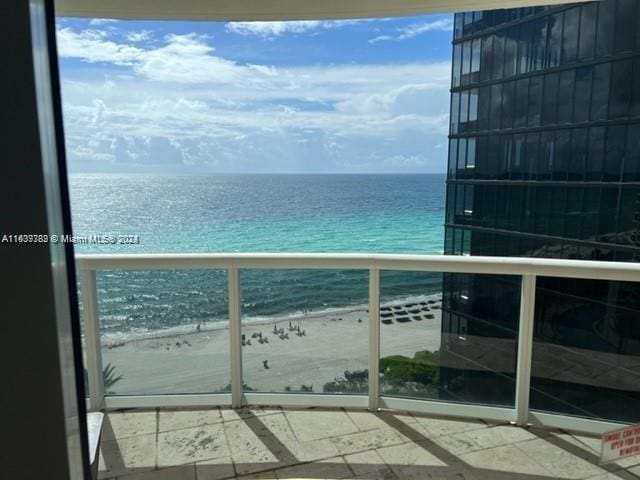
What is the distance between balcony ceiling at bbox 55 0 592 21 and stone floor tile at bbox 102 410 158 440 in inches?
91.6

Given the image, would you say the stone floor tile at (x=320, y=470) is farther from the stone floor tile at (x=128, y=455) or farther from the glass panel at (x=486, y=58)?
the glass panel at (x=486, y=58)

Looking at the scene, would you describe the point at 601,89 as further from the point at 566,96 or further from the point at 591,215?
the point at 591,215

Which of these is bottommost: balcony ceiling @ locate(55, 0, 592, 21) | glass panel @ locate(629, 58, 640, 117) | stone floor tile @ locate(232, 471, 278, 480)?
stone floor tile @ locate(232, 471, 278, 480)

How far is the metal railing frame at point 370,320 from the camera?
103 inches

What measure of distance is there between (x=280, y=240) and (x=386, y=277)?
89.4ft

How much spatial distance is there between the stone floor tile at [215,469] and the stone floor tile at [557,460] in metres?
1.65

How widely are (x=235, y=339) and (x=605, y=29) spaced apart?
23551 mm

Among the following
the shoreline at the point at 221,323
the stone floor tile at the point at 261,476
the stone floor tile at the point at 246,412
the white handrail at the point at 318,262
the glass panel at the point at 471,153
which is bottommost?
the stone floor tile at the point at 261,476

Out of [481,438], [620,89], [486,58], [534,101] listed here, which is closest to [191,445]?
[481,438]

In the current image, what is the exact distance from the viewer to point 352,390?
9.54 ft

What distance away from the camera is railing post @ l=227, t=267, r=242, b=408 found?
281cm

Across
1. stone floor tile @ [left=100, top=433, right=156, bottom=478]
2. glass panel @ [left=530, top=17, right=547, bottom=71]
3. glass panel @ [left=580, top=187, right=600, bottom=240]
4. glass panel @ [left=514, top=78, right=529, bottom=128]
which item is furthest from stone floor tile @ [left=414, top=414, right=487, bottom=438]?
glass panel @ [left=530, top=17, right=547, bottom=71]

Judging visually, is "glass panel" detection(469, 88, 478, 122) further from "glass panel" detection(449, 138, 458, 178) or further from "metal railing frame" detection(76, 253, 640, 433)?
"metal railing frame" detection(76, 253, 640, 433)

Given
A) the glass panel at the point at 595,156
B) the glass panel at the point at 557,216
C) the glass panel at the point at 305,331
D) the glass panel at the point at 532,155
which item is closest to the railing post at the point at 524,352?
the glass panel at the point at 305,331
